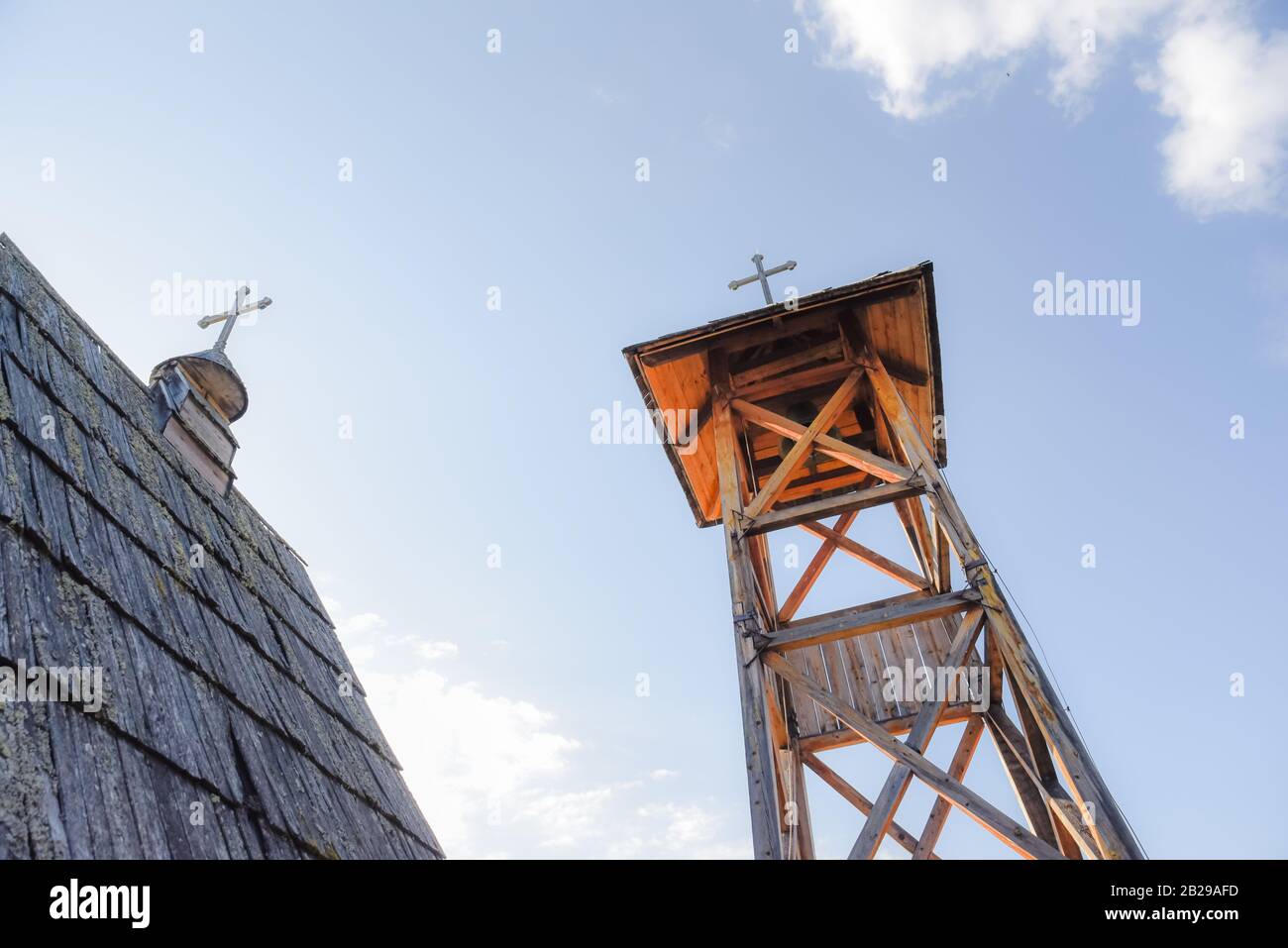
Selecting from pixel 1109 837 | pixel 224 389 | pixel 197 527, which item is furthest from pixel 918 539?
pixel 224 389

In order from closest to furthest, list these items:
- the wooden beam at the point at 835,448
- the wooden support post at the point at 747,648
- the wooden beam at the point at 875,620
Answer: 1. the wooden support post at the point at 747,648
2. the wooden beam at the point at 875,620
3. the wooden beam at the point at 835,448

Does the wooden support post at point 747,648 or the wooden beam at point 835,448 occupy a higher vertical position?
the wooden beam at point 835,448

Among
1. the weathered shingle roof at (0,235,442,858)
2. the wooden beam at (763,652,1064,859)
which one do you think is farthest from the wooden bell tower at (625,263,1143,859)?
the weathered shingle roof at (0,235,442,858)

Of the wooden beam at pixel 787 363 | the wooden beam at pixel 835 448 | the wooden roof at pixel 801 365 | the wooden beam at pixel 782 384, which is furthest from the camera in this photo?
the wooden beam at pixel 782 384

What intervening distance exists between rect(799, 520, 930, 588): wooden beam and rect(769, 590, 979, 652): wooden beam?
176 cm

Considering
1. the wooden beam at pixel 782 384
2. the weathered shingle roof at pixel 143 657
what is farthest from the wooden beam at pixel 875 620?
the weathered shingle roof at pixel 143 657

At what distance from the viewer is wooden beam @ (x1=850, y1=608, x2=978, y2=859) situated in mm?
4207

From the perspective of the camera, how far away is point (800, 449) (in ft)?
20.8

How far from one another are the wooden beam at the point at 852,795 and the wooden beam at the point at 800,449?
2142 mm

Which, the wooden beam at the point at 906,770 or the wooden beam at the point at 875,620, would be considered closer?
the wooden beam at the point at 906,770

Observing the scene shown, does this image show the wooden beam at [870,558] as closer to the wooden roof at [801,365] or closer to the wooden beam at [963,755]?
the wooden roof at [801,365]

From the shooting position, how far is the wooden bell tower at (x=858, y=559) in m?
4.61
